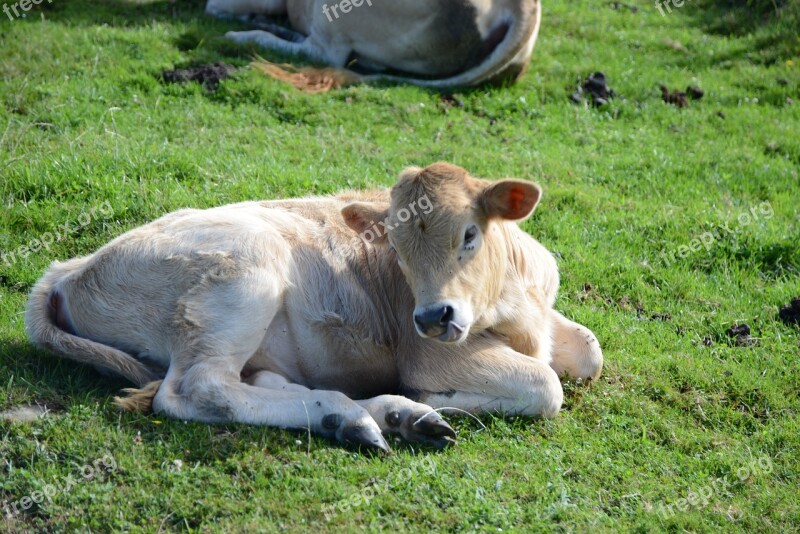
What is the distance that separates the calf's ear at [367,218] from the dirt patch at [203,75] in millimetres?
5320

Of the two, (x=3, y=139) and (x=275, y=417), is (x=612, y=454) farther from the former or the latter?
(x=3, y=139)

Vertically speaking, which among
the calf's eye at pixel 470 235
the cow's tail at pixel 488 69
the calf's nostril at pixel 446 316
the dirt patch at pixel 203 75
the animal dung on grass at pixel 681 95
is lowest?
the animal dung on grass at pixel 681 95

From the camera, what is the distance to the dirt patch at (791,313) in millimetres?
8320

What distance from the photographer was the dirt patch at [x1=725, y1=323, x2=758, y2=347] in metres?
8.00

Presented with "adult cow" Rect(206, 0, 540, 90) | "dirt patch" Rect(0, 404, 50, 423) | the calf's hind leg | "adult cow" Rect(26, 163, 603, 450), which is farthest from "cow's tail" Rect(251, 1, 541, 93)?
"dirt patch" Rect(0, 404, 50, 423)

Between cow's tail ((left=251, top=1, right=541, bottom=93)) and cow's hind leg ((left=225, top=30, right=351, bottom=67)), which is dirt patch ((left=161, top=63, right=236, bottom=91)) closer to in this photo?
cow's tail ((left=251, top=1, right=541, bottom=93))

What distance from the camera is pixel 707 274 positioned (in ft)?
30.3

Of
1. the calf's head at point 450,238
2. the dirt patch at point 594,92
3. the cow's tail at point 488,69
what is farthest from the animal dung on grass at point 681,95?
the calf's head at point 450,238

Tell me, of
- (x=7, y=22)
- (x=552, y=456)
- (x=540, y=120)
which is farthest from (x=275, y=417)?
(x=7, y=22)

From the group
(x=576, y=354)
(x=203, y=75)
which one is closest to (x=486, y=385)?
(x=576, y=354)

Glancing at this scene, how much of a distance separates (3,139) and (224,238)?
4174mm

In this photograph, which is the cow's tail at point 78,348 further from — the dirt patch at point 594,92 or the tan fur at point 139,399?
the dirt patch at point 594,92

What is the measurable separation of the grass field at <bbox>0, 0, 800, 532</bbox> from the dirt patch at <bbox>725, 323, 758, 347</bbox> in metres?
0.03

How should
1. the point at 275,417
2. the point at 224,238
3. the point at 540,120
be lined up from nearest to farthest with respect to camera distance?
the point at 275,417, the point at 224,238, the point at 540,120
